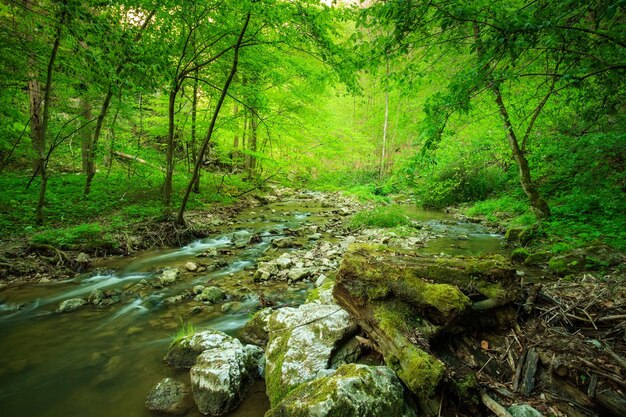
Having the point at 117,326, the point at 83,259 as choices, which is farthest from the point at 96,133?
the point at 117,326

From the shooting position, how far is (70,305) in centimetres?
436

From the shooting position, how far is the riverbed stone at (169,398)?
250 centimetres

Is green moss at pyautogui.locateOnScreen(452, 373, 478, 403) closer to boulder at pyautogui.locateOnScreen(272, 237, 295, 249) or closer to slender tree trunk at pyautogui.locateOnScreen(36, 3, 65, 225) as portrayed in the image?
boulder at pyautogui.locateOnScreen(272, 237, 295, 249)

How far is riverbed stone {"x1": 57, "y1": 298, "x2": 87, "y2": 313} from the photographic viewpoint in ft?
14.1

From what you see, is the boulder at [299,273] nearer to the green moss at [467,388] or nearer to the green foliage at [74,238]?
the green moss at [467,388]

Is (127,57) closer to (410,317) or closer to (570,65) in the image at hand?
(410,317)

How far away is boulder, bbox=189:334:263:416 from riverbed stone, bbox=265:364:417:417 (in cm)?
67

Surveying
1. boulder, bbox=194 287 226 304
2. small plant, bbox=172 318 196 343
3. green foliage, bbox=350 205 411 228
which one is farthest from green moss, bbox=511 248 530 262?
small plant, bbox=172 318 196 343

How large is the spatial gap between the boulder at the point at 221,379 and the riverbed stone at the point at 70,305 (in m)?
3.12

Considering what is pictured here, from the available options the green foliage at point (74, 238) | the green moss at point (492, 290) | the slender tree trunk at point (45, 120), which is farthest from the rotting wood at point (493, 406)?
the slender tree trunk at point (45, 120)

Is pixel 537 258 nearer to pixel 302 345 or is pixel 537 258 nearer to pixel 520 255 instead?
pixel 520 255

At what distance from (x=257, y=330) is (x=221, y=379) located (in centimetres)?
113

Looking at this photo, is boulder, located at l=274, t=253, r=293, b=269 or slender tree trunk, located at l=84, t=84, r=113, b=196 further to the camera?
slender tree trunk, located at l=84, t=84, r=113, b=196

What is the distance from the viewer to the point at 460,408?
1.88m
